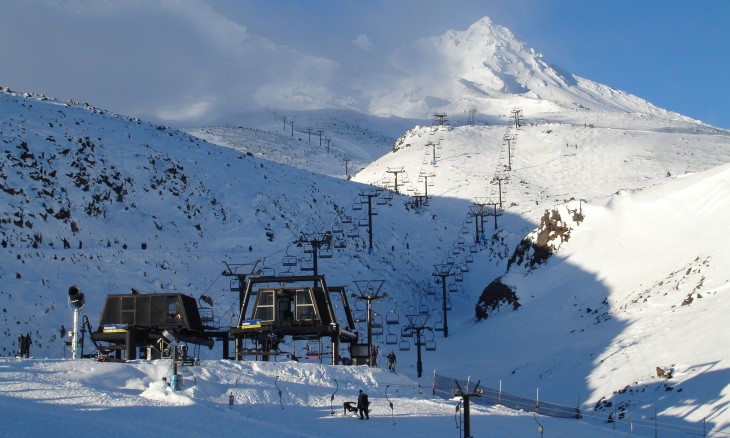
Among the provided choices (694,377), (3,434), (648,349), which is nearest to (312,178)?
(648,349)

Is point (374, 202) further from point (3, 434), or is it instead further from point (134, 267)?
point (3, 434)

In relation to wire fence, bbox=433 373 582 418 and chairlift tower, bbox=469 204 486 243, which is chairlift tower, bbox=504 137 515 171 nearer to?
chairlift tower, bbox=469 204 486 243

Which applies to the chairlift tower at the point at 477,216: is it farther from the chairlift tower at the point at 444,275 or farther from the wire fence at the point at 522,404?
the wire fence at the point at 522,404

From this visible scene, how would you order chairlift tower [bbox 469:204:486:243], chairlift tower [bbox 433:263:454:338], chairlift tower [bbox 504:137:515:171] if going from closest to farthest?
chairlift tower [bbox 433:263:454:338]
chairlift tower [bbox 469:204:486:243]
chairlift tower [bbox 504:137:515:171]

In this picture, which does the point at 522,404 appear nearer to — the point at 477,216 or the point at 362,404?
the point at 362,404

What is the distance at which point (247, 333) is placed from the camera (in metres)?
50.3

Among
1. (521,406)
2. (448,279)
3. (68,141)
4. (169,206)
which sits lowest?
(521,406)

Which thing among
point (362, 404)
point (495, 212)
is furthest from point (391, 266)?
point (362, 404)

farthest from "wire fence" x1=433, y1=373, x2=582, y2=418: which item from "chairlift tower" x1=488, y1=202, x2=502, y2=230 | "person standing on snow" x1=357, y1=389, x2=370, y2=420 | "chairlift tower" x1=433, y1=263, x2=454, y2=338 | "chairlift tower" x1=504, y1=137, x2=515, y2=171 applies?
"chairlift tower" x1=504, y1=137, x2=515, y2=171

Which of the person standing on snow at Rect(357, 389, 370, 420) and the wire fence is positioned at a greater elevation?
the person standing on snow at Rect(357, 389, 370, 420)

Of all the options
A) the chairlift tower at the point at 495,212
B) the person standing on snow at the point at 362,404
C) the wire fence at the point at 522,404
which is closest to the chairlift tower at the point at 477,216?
the chairlift tower at the point at 495,212

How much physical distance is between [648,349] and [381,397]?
1540 centimetres

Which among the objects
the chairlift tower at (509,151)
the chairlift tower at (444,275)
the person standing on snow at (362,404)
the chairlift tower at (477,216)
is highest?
the chairlift tower at (509,151)

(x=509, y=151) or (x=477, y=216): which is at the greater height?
→ (x=509, y=151)
